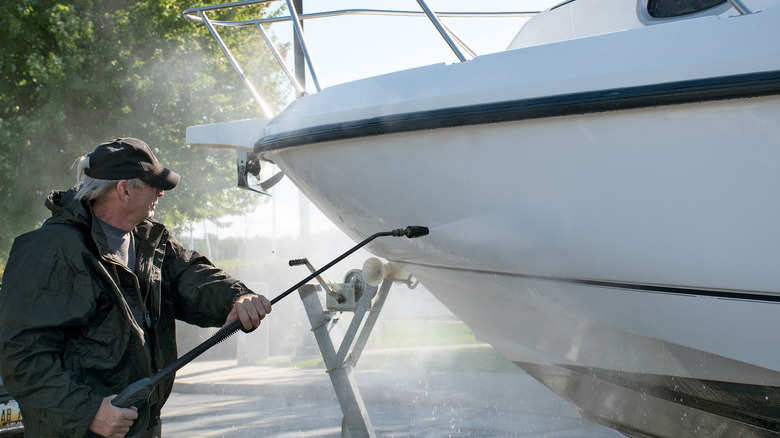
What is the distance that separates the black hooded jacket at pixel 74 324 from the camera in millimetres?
1708

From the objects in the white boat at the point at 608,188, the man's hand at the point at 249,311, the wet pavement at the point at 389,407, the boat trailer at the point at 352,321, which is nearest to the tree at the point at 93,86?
the wet pavement at the point at 389,407

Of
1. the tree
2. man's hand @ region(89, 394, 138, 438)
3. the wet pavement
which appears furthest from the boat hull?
the tree

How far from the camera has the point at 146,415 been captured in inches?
76.8

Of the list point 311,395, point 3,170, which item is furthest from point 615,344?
point 3,170

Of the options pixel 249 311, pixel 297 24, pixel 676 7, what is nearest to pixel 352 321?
pixel 249 311

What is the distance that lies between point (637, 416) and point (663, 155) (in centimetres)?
147

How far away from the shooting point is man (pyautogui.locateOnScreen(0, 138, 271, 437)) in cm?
171

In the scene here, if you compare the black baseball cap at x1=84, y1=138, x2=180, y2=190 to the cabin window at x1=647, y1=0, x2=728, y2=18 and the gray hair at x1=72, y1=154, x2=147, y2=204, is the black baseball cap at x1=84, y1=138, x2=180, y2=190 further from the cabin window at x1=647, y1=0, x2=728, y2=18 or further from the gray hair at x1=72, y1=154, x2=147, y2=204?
the cabin window at x1=647, y1=0, x2=728, y2=18

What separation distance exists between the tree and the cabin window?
284 inches

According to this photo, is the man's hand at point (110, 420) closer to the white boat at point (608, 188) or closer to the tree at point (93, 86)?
the white boat at point (608, 188)

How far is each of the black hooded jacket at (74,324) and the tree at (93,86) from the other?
7.39 meters

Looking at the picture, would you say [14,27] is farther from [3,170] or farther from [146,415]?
[146,415]

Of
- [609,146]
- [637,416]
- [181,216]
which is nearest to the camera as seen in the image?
[609,146]

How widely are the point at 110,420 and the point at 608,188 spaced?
1.52 metres
